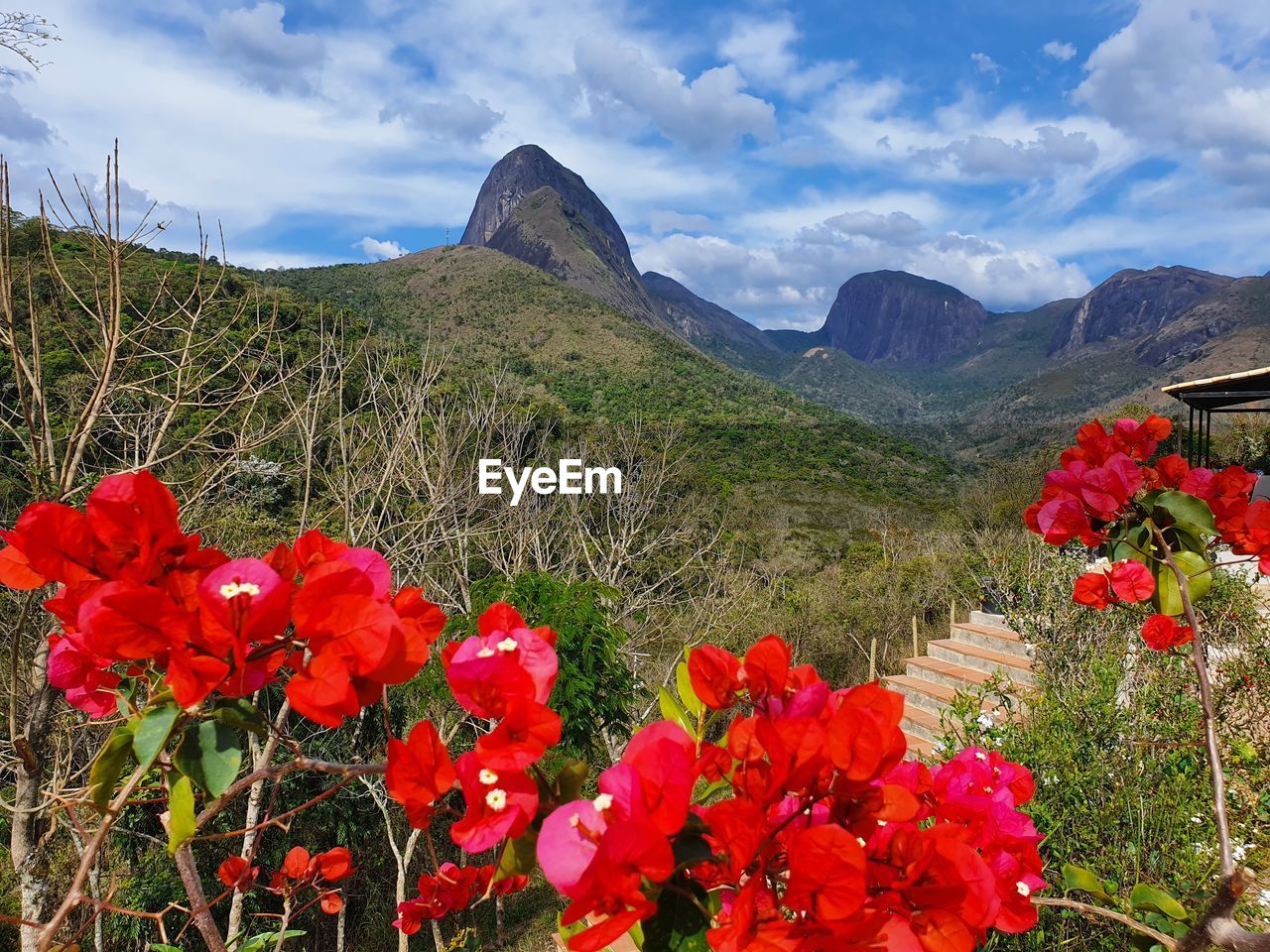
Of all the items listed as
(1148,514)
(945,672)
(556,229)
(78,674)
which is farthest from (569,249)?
(78,674)

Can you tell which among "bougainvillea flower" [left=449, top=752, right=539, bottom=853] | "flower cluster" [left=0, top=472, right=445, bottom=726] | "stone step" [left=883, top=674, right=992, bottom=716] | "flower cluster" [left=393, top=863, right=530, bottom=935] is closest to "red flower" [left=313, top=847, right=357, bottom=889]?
"flower cluster" [left=393, top=863, right=530, bottom=935]

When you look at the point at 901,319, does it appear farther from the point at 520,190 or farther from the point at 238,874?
the point at 238,874

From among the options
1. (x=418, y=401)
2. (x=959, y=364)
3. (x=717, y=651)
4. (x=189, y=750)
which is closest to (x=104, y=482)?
(x=189, y=750)

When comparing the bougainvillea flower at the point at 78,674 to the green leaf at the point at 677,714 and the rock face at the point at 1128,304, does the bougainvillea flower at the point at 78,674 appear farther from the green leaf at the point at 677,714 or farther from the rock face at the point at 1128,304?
the rock face at the point at 1128,304

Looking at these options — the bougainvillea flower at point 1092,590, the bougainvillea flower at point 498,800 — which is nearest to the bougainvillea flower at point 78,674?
the bougainvillea flower at point 498,800

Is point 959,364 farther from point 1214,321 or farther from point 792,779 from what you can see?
point 792,779

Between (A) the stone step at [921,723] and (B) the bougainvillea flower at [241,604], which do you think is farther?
(A) the stone step at [921,723]

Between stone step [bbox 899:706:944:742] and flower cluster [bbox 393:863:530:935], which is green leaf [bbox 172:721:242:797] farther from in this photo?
stone step [bbox 899:706:944:742]
